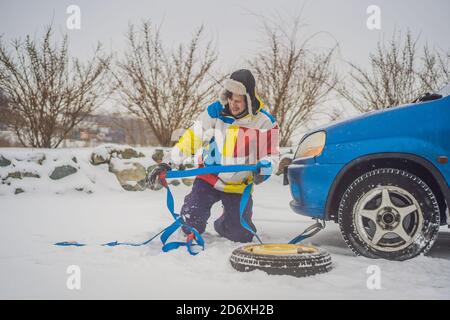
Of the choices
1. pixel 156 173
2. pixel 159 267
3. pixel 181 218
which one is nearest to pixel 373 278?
pixel 159 267

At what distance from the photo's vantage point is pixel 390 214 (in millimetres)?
2859

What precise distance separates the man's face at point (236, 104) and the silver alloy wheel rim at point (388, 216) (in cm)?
135

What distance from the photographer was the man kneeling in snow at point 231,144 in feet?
12.3

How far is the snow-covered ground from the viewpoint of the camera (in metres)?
2.27

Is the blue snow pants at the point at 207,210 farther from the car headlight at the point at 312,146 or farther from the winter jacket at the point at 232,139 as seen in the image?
the car headlight at the point at 312,146

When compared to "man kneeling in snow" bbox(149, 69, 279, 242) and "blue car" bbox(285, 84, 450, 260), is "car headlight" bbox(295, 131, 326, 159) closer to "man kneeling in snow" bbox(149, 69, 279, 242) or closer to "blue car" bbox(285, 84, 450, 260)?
"blue car" bbox(285, 84, 450, 260)

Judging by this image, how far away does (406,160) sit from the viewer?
9.75ft

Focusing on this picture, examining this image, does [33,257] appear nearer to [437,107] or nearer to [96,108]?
[437,107]

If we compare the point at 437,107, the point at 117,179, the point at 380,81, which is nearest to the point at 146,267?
the point at 437,107

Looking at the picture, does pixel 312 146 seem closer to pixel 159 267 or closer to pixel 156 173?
pixel 156 173

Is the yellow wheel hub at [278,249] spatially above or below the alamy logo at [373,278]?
above

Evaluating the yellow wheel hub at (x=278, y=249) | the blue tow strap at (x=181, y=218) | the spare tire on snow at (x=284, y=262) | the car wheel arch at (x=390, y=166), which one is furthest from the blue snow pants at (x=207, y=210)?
the spare tire on snow at (x=284, y=262)

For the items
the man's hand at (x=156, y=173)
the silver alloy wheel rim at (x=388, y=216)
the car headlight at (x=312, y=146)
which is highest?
the car headlight at (x=312, y=146)

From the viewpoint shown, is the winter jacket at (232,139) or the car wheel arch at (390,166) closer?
the car wheel arch at (390,166)
